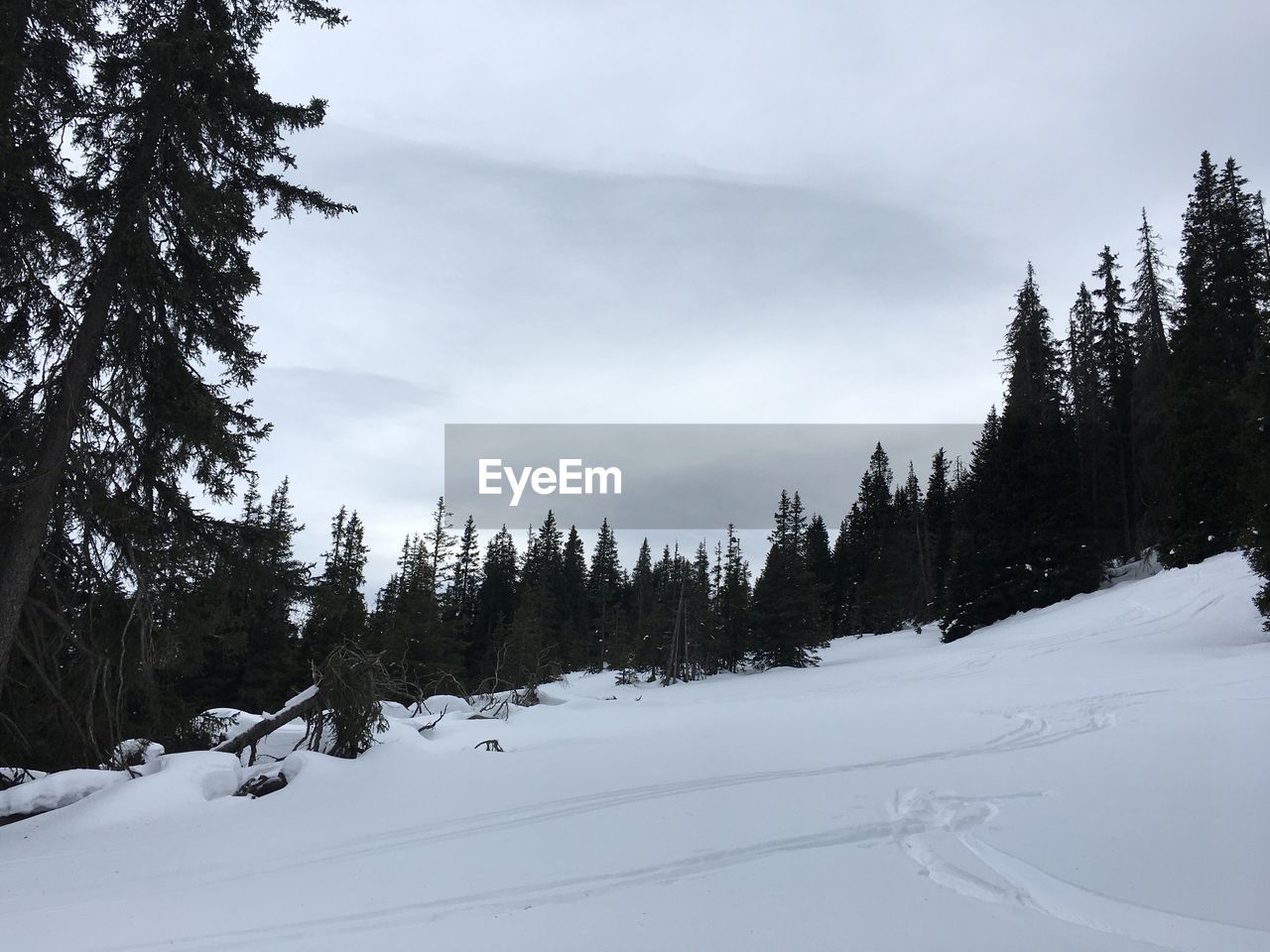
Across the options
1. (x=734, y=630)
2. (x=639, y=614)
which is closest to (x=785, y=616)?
(x=734, y=630)

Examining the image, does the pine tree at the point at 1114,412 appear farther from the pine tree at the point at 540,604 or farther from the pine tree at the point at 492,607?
the pine tree at the point at 492,607

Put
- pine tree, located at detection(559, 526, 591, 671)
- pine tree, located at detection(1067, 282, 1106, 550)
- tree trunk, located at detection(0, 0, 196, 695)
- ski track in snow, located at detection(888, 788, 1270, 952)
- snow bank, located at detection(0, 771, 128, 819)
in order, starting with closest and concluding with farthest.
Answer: ski track in snow, located at detection(888, 788, 1270, 952), snow bank, located at detection(0, 771, 128, 819), tree trunk, located at detection(0, 0, 196, 695), pine tree, located at detection(1067, 282, 1106, 550), pine tree, located at detection(559, 526, 591, 671)

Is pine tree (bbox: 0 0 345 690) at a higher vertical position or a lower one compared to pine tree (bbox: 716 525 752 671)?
higher

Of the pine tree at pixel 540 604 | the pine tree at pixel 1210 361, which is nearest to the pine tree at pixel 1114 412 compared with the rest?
the pine tree at pixel 1210 361

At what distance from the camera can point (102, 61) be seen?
24.8ft

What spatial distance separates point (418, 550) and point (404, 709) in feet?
136

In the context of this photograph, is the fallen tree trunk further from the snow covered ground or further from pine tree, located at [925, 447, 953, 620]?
pine tree, located at [925, 447, 953, 620]

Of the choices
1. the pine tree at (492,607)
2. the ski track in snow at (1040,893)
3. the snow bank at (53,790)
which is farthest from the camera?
the pine tree at (492,607)

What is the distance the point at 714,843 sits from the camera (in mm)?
4855

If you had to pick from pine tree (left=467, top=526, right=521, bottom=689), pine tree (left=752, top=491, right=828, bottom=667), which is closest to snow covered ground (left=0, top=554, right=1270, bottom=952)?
pine tree (left=752, top=491, right=828, bottom=667)

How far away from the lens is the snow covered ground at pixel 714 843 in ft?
11.9

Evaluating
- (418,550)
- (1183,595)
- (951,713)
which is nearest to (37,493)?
(951,713)

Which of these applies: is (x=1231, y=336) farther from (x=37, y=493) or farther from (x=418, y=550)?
(x=418, y=550)

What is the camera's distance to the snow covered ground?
363 centimetres
